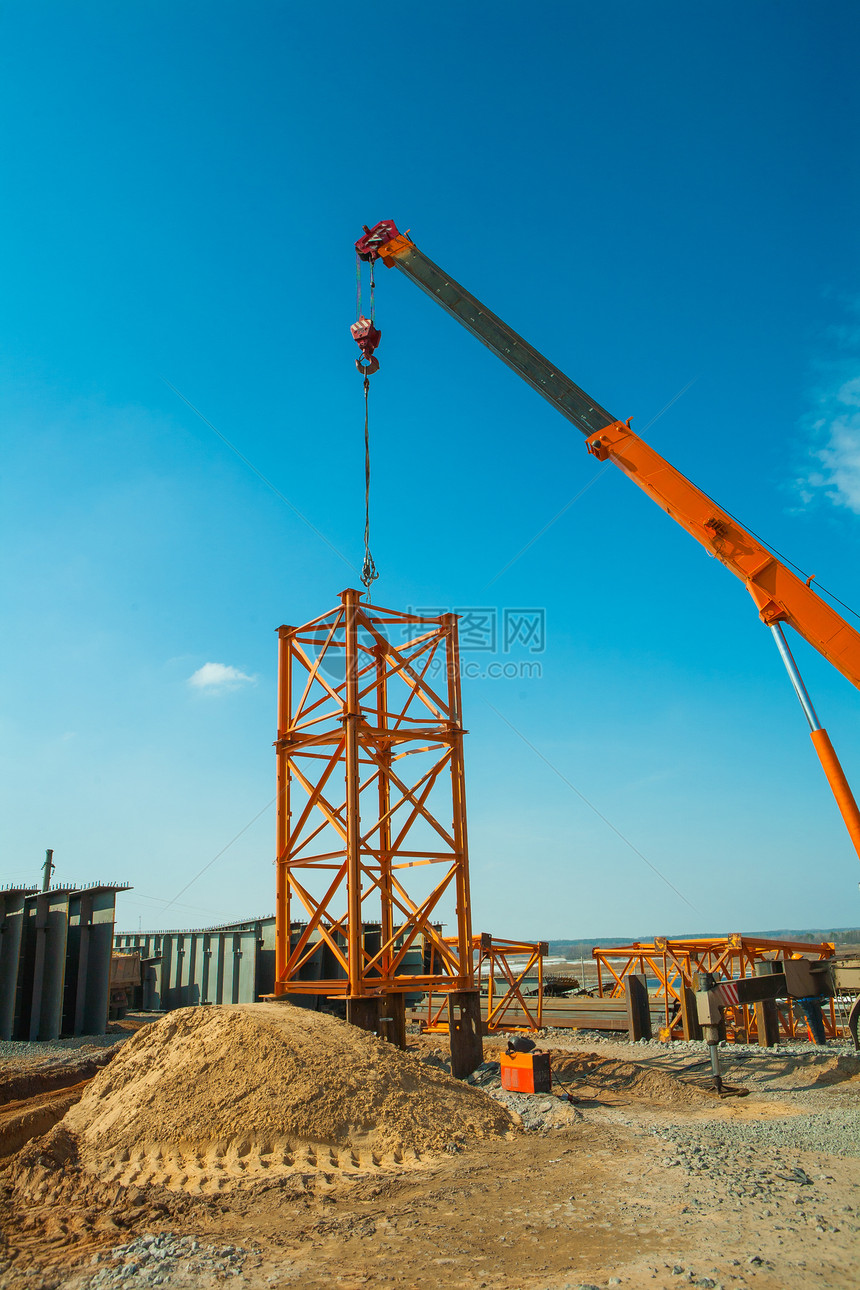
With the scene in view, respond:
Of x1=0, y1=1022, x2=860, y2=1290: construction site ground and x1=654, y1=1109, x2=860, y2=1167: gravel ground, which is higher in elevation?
x1=0, y1=1022, x2=860, y2=1290: construction site ground

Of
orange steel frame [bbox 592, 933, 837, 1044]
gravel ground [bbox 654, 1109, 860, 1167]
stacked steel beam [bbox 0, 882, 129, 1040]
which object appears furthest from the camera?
stacked steel beam [bbox 0, 882, 129, 1040]

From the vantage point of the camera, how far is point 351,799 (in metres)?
12.5

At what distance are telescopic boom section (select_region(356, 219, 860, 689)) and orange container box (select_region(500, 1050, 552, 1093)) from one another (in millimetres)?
8435

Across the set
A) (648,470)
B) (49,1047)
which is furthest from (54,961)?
(648,470)

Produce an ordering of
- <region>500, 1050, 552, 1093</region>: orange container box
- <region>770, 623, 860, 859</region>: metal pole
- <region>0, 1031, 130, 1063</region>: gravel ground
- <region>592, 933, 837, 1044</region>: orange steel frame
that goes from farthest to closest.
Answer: <region>592, 933, 837, 1044</region>: orange steel frame
<region>0, 1031, 130, 1063</region>: gravel ground
<region>770, 623, 860, 859</region>: metal pole
<region>500, 1050, 552, 1093</region>: orange container box

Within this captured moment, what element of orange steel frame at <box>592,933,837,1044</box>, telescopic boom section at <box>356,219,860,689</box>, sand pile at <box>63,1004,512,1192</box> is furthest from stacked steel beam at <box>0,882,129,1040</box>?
telescopic boom section at <box>356,219,860,689</box>

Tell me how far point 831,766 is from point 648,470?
22.5 feet

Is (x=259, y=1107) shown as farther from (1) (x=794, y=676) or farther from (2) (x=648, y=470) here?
(2) (x=648, y=470)

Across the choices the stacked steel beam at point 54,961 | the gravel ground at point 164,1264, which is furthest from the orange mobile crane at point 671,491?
the stacked steel beam at point 54,961

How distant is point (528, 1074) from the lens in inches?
468

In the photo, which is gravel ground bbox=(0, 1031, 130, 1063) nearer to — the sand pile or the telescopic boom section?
the sand pile

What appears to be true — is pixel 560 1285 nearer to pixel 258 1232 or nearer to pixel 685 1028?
pixel 258 1232

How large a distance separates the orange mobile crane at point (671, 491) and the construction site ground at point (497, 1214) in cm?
641

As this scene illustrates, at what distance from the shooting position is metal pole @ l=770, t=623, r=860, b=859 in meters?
13.2
